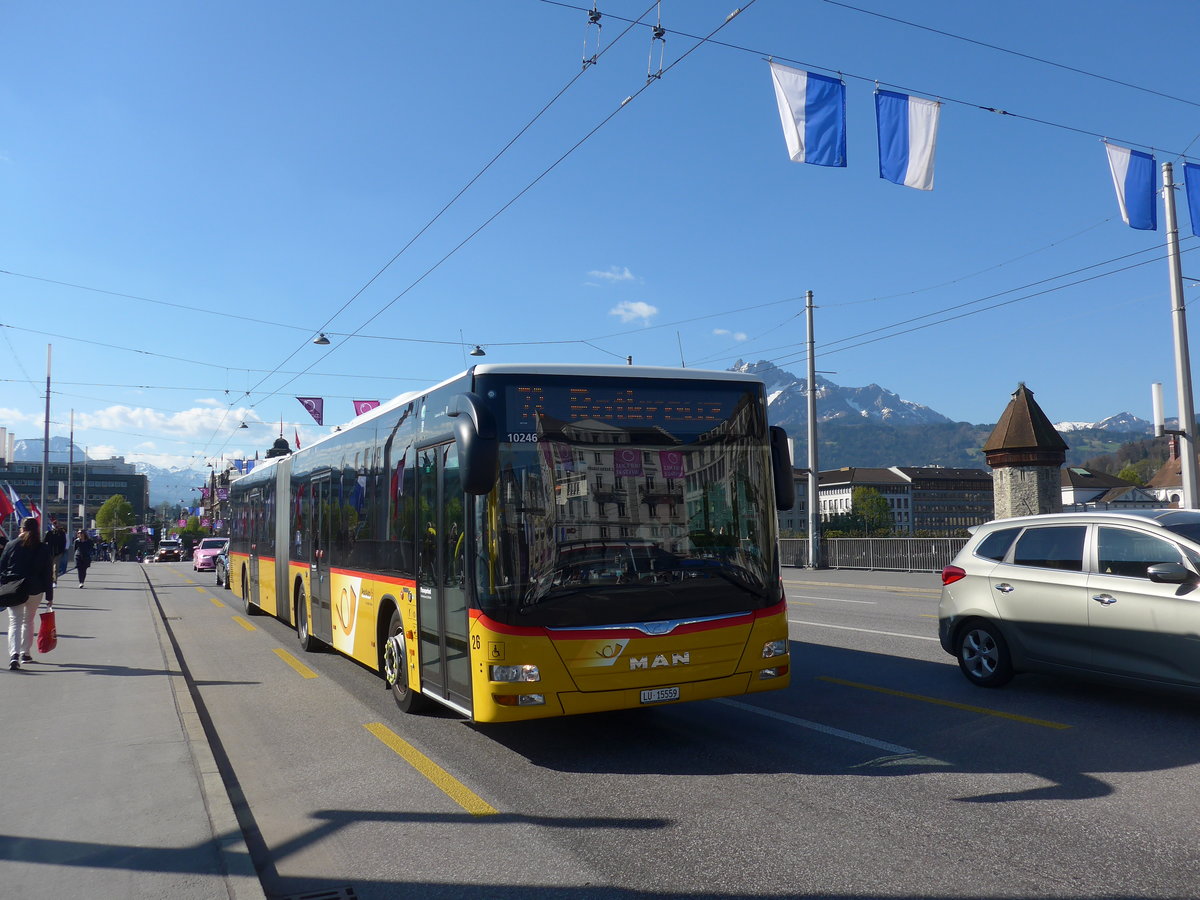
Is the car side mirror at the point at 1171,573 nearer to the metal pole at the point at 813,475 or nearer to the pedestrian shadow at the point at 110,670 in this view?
the pedestrian shadow at the point at 110,670

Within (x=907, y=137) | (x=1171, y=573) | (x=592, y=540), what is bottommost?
(x=1171, y=573)

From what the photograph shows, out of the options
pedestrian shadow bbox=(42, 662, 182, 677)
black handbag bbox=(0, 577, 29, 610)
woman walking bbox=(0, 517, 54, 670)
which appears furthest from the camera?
woman walking bbox=(0, 517, 54, 670)

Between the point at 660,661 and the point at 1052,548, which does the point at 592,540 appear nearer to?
the point at 660,661

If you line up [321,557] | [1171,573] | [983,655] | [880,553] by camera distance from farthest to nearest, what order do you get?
[880,553] → [321,557] → [983,655] → [1171,573]

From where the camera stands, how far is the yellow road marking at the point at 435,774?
5.71 m

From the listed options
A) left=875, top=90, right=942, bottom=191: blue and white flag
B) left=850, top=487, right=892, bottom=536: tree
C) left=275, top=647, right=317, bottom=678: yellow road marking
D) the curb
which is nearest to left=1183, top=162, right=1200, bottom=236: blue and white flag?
left=875, top=90, right=942, bottom=191: blue and white flag

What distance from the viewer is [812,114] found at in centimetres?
1259

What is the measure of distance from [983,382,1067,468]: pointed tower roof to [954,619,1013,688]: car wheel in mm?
22523

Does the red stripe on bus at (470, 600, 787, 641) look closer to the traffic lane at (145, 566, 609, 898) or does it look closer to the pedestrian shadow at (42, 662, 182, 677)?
the traffic lane at (145, 566, 609, 898)

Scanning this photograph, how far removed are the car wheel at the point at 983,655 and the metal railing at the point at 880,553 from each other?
18.7m

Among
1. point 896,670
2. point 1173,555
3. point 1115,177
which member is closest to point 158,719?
point 896,670

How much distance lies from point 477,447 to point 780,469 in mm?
2601

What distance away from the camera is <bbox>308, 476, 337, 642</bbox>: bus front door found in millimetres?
11594

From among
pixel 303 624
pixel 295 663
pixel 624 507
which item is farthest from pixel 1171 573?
pixel 303 624
